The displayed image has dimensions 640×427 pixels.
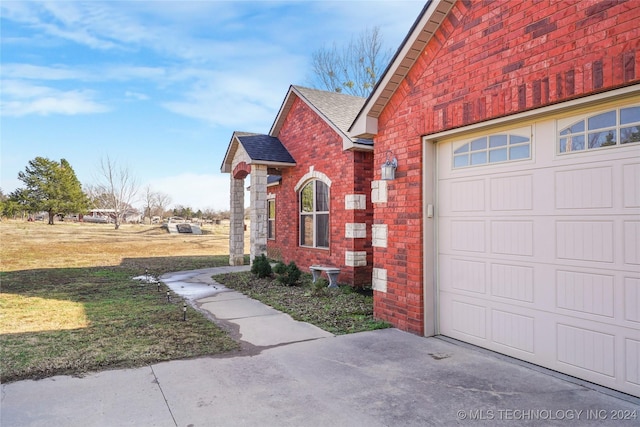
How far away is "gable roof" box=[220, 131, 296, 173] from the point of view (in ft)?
39.4

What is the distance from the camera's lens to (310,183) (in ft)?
38.8

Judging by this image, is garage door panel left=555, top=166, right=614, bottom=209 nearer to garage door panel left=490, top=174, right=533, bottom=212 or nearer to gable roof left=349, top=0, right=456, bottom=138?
garage door panel left=490, top=174, right=533, bottom=212

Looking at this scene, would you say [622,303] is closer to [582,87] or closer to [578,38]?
[582,87]

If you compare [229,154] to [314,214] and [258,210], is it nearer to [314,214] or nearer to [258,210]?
[258,210]

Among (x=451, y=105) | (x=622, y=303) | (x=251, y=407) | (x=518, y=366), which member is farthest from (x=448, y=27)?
(x=251, y=407)

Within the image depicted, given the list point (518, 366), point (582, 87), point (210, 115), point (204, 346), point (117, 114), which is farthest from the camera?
point (117, 114)

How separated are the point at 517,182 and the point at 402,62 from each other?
2.43 m

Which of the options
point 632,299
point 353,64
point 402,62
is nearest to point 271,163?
point 402,62

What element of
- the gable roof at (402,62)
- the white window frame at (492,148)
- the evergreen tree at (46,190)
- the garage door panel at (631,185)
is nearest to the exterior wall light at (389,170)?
the gable roof at (402,62)

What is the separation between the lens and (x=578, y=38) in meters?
3.76

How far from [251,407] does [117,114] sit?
1402 inches

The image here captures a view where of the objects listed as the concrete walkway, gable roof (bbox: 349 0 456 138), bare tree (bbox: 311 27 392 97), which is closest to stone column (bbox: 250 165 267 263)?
gable roof (bbox: 349 0 456 138)

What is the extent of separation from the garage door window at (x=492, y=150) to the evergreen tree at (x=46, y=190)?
5101 centimetres

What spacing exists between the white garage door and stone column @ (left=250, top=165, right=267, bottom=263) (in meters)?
7.46
